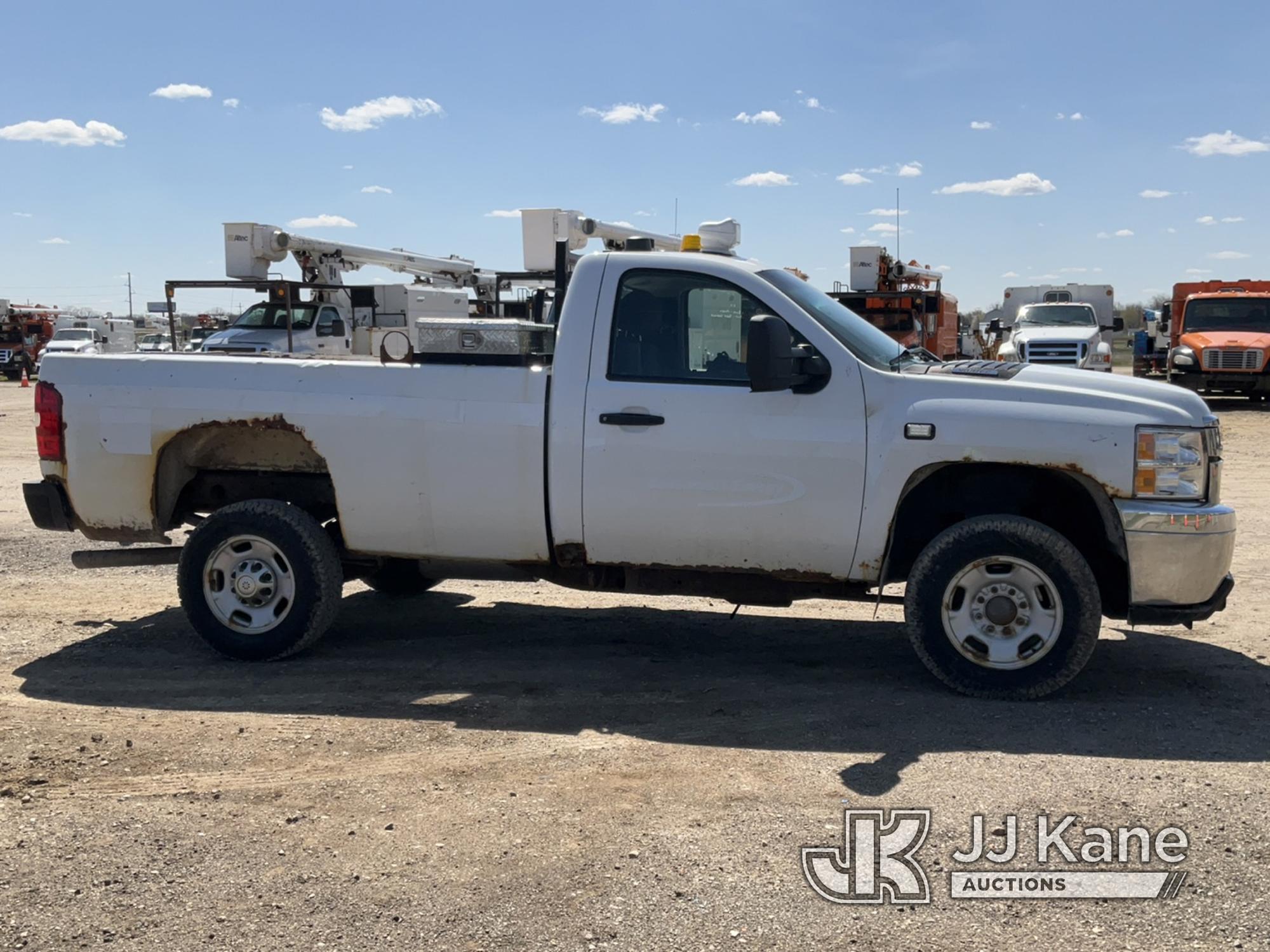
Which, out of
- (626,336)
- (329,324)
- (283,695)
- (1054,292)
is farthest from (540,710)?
(1054,292)

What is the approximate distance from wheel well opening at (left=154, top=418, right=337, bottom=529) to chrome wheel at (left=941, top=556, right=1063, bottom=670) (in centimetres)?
313

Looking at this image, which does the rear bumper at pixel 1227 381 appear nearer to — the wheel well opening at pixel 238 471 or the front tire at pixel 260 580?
→ the wheel well opening at pixel 238 471

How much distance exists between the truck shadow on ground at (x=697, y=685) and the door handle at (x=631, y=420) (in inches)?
49.8

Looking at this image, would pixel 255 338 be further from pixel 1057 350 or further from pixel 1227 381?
pixel 1227 381

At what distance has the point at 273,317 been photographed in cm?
2456

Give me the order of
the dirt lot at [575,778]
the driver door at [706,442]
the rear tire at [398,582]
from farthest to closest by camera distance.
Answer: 1. the rear tire at [398,582]
2. the driver door at [706,442]
3. the dirt lot at [575,778]

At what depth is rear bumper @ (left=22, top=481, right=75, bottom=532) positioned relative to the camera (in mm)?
6535

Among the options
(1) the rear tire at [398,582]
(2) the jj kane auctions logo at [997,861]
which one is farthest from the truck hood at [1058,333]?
(2) the jj kane auctions logo at [997,861]

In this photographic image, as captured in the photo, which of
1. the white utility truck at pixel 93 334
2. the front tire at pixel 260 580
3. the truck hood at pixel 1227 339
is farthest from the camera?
the white utility truck at pixel 93 334

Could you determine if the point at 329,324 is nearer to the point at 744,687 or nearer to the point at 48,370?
the point at 48,370

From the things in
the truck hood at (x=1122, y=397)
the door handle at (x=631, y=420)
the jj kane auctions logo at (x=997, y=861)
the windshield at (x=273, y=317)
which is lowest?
the jj kane auctions logo at (x=997, y=861)

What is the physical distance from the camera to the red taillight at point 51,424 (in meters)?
6.44

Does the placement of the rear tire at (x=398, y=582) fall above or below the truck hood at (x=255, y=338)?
below

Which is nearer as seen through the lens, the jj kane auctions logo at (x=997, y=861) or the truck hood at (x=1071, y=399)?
the jj kane auctions logo at (x=997, y=861)
